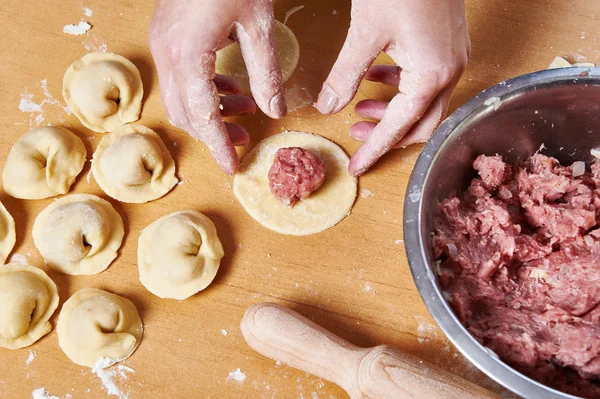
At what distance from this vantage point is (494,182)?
153 centimetres

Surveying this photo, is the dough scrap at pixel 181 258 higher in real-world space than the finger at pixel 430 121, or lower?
lower

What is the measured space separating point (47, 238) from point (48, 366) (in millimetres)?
400

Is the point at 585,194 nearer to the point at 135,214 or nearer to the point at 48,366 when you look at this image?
the point at 135,214

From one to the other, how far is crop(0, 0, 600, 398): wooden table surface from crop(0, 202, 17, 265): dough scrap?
3 cm

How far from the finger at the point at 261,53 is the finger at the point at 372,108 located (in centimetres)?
38

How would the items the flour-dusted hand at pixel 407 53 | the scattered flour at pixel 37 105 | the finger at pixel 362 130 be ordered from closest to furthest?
the flour-dusted hand at pixel 407 53 → the finger at pixel 362 130 → the scattered flour at pixel 37 105

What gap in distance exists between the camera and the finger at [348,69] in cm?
146

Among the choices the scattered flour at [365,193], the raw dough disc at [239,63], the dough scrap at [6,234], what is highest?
the raw dough disc at [239,63]

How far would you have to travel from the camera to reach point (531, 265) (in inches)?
58.2

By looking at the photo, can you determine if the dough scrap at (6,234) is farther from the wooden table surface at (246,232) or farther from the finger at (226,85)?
the finger at (226,85)

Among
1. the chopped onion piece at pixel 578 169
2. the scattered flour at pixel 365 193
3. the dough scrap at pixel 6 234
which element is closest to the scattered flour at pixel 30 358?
the dough scrap at pixel 6 234

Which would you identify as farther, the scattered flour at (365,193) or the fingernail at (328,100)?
the scattered flour at (365,193)

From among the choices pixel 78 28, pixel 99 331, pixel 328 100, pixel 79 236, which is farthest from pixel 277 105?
pixel 78 28

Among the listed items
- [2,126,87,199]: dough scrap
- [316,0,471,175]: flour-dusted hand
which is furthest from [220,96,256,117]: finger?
[2,126,87,199]: dough scrap
